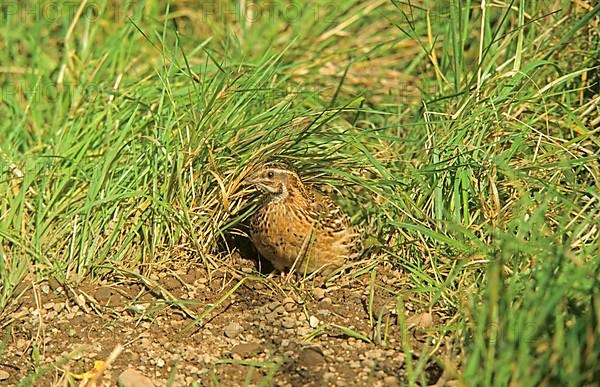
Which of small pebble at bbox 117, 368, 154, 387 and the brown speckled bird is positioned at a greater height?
the brown speckled bird

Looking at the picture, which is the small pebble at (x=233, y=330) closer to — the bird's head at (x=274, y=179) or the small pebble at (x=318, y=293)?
the small pebble at (x=318, y=293)

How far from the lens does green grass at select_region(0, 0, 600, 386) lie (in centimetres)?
504

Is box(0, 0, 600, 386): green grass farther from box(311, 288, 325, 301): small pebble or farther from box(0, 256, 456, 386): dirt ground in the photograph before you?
box(311, 288, 325, 301): small pebble

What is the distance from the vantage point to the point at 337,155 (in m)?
5.79

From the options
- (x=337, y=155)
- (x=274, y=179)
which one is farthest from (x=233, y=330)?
(x=337, y=155)

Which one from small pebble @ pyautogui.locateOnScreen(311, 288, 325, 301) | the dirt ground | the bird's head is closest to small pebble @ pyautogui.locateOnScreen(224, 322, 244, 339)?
the dirt ground

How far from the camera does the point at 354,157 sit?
5.72 meters

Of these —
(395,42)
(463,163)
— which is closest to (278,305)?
(463,163)

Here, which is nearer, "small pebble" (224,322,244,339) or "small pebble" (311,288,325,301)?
"small pebble" (224,322,244,339)

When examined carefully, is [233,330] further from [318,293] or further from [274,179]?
[274,179]

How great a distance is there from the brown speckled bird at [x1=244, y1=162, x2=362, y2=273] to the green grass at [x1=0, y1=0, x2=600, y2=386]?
191mm

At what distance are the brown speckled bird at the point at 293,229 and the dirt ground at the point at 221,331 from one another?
122 millimetres

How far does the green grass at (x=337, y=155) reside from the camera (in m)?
5.04

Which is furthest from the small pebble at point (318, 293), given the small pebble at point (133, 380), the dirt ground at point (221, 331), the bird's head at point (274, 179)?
the small pebble at point (133, 380)
